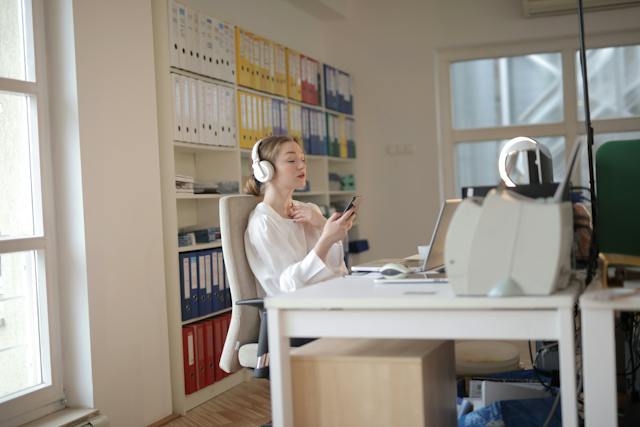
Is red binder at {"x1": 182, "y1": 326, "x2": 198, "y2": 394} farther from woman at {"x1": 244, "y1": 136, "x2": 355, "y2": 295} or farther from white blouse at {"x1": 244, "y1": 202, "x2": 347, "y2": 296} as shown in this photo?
white blouse at {"x1": 244, "y1": 202, "x2": 347, "y2": 296}

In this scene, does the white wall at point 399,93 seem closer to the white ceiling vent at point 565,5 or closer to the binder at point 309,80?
the white ceiling vent at point 565,5

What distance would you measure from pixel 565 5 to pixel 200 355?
3.80m

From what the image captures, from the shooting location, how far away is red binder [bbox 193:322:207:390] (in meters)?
3.87

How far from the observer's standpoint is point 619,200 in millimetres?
2398

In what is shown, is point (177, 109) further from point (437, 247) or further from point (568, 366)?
point (568, 366)

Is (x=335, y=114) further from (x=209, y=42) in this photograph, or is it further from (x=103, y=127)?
(x=103, y=127)

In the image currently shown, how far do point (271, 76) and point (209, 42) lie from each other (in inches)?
31.1

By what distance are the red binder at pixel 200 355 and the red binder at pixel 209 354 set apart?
0.02 metres

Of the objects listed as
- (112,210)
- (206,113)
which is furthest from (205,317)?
(206,113)

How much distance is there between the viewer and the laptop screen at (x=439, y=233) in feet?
7.76

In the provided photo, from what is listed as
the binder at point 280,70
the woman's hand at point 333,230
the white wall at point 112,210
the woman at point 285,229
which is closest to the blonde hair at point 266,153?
the woman at point 285,229

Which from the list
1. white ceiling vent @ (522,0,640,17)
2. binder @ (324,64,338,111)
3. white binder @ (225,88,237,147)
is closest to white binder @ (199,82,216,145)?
white binder @ (225,88,237,147)

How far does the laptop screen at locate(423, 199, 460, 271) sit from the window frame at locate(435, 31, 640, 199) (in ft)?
12.6

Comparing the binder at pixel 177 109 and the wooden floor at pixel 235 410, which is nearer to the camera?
the wooden floor at pixel 235 410
